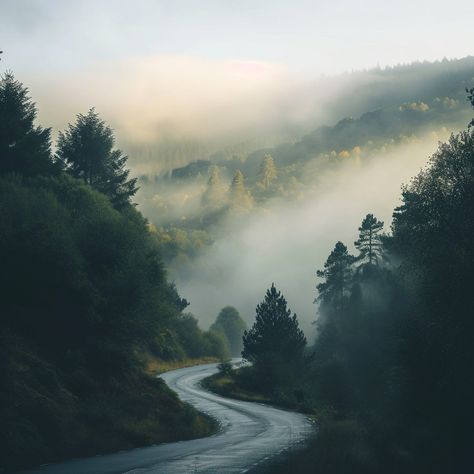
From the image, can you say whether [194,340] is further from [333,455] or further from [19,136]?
[333,455]

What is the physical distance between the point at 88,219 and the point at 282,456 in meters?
25.8

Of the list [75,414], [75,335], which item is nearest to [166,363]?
[75,335]

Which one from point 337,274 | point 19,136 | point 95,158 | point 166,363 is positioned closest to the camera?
point 19,136

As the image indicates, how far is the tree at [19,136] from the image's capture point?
5838cm

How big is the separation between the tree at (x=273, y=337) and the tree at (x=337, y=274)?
20111 millimetres

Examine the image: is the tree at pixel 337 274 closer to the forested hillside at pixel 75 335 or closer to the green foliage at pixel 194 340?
the green foliage at pixel 194 340

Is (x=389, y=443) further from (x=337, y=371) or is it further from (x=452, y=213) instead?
(x=337, y=371)

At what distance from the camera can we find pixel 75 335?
38344mm

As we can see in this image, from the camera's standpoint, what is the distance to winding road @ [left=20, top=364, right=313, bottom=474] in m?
19.8

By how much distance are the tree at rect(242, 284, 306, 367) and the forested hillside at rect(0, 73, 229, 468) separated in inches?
1252

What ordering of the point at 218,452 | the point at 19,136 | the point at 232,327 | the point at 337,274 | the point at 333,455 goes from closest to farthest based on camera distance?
1. the point at 333,455
2. the point at 218,452
3. the point at 19,136
4. the point at 337,274
5. the point at 232,327

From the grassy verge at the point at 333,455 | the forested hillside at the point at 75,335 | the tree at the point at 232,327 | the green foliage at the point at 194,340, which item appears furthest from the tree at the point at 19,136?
the tree at the point at 232,327

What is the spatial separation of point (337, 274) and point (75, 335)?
67.9 meters

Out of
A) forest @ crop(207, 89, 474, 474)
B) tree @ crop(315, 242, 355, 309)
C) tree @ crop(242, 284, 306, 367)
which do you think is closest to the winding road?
forest @ crop(207, 89, 474, 474)
